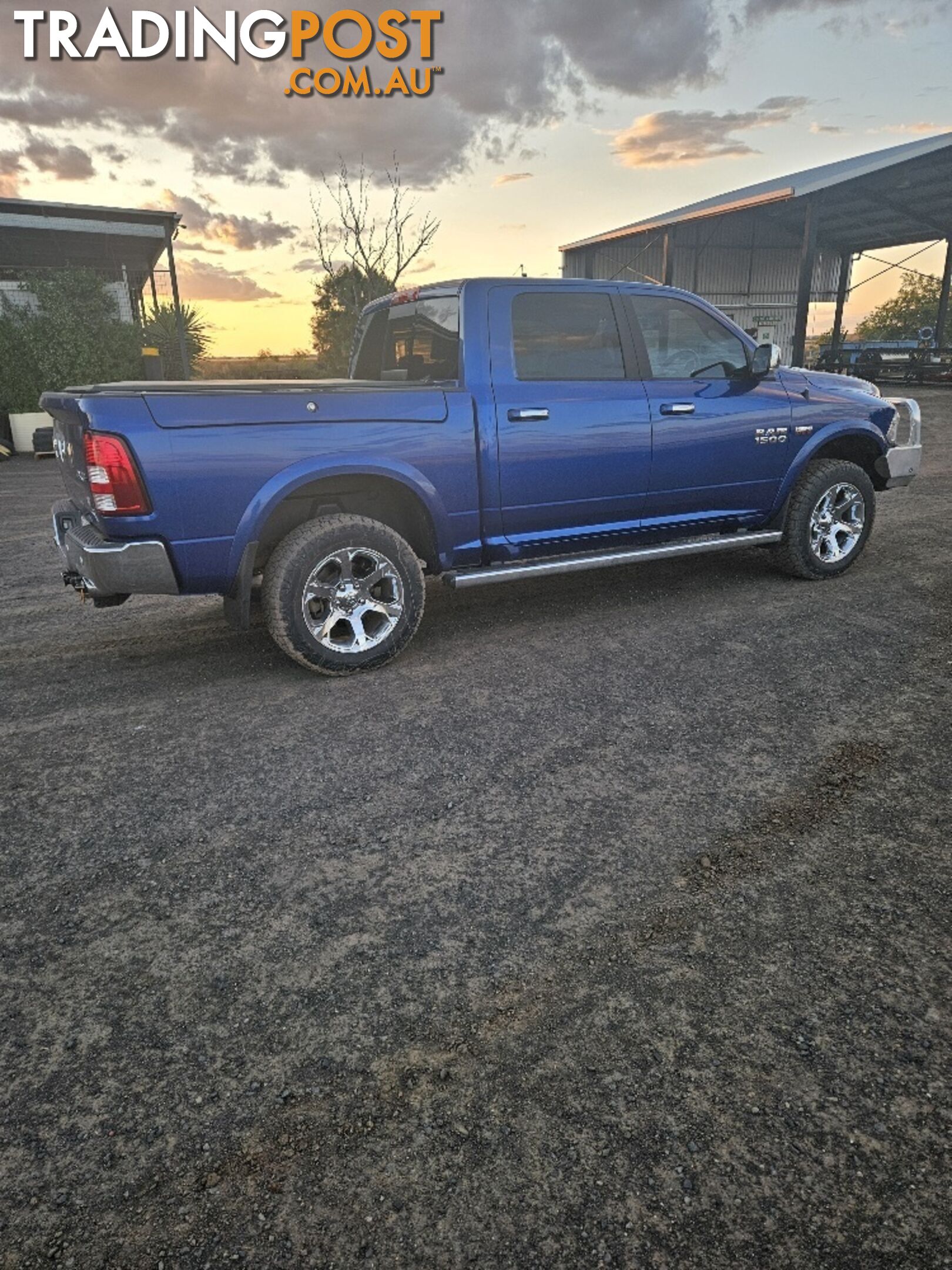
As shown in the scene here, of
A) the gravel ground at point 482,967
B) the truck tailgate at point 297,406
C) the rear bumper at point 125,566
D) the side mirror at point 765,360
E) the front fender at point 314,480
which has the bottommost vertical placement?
the gravel ground at point 482,967

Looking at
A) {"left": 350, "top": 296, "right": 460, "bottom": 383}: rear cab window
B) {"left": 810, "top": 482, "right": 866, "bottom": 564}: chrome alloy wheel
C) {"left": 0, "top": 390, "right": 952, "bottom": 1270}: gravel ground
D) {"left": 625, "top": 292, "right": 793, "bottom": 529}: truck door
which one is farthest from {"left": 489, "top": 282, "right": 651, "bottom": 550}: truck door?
{"left": 810, "top": 482, "right": 866, "bottom": 564}: chrome alloy wheel

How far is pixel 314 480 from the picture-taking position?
4.09 metres

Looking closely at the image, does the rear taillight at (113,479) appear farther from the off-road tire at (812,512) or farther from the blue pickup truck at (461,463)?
the off-road tire at (812,512)

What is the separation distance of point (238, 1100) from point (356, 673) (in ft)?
8.84

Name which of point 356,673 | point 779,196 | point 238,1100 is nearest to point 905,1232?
point 238,1100

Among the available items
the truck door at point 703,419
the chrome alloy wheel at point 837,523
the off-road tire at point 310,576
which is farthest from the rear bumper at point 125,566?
the chrome alloy wheel at point 837,523

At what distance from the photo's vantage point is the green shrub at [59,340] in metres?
17.7

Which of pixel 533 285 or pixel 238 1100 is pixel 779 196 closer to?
pixel 533 285

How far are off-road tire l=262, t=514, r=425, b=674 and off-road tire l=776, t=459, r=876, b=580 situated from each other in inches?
113

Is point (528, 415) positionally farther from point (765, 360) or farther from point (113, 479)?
A: point (113, 479)

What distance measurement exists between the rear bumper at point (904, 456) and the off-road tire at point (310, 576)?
3802 mm

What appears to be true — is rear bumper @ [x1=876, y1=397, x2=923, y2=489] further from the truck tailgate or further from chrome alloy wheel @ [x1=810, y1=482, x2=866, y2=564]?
the truck tailgate

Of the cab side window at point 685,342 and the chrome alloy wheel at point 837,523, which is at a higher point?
the cab side window at point 685,342

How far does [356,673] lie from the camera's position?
4.40m
